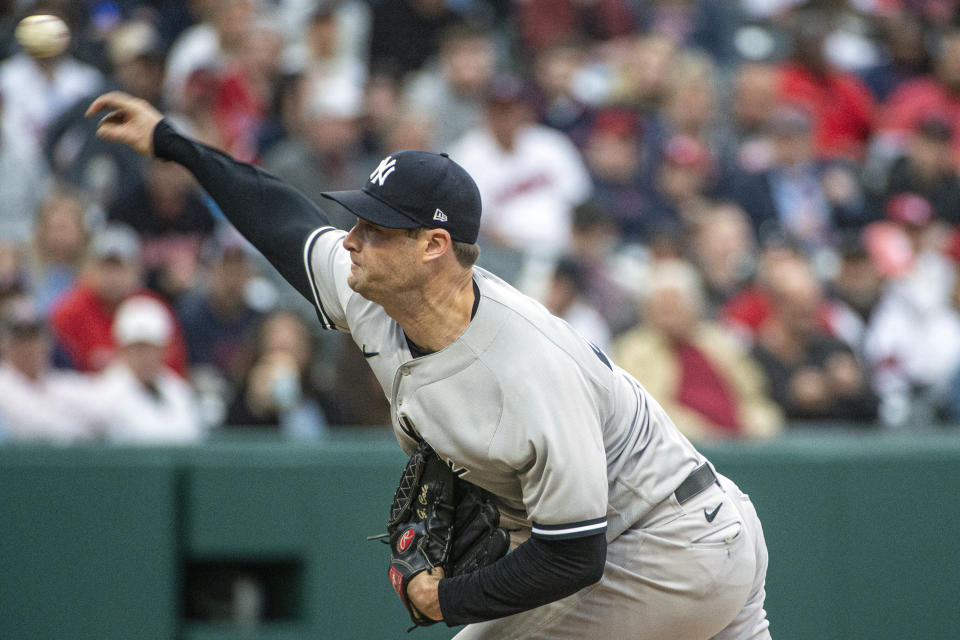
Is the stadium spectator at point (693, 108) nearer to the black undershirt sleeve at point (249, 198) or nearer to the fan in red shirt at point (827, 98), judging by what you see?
the fan in red shirt at point (827, 98)

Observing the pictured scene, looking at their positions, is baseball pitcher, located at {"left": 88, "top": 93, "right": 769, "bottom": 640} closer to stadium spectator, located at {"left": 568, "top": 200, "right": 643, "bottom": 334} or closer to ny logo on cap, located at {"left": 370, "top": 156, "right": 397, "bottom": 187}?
ny logo on cap, located at {"left": 370, "top": 156, "right": 397, "bottom": 187}

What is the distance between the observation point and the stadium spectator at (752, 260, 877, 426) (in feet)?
23.5

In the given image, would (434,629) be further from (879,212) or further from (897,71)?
(897,71)

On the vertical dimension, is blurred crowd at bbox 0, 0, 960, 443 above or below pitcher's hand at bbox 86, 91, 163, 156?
below

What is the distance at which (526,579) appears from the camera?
117 inches

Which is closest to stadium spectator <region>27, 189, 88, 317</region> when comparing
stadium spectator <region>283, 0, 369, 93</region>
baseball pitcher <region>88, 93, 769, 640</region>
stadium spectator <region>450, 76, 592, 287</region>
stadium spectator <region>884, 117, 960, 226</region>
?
stadium spectator <region>283, 0, 369, 93</region>

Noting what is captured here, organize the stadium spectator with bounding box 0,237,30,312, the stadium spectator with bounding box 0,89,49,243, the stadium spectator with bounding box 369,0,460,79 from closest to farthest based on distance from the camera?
the stadium spectator with bounding box 0,237,30,312 → the stadium spectator with bounding box 0,89,49,243 → the stadium spectator with bounding box 369,0,460,79

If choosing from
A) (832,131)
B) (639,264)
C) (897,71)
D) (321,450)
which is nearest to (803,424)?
(639,264)

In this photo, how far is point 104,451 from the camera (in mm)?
4949

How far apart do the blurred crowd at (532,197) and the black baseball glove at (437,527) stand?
86.8 inches

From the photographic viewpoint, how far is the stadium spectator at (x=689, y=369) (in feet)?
21.8

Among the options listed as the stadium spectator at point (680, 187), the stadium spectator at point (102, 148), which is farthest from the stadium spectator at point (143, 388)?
the stadium spectator at point (680, 187)

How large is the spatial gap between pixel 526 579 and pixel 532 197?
234 inches

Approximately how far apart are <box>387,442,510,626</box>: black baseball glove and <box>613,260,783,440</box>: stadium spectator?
3.37 meters
